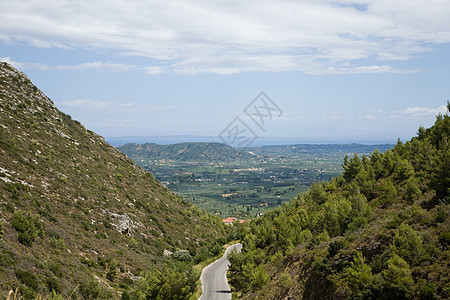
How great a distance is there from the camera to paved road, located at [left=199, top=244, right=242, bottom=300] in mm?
40094

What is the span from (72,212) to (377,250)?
1490 inches

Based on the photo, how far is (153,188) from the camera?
244 feet

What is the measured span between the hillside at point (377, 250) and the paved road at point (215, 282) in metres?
2.04

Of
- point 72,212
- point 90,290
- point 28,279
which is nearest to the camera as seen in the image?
point 28,279

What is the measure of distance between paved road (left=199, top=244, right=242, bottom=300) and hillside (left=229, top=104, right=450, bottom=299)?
6.70 ft

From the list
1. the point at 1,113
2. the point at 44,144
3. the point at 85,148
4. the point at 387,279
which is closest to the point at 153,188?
the point at 85,148

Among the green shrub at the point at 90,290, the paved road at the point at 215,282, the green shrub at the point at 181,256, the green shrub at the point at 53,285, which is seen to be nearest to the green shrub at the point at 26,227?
the green shrub at the point at 53,285

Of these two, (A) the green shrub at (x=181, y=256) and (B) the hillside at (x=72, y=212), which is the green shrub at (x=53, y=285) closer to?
(B) the hillside at (x=72, y=212)

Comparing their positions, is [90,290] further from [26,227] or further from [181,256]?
[181,256]

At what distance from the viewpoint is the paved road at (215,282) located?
40094 mm

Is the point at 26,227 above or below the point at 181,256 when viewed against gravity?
above

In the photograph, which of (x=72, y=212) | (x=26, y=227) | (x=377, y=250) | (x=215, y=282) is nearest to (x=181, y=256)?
(x=215, y=282)

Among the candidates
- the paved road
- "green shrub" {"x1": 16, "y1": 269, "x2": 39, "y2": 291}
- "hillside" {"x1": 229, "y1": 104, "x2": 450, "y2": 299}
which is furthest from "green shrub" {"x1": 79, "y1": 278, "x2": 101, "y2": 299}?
"hillside" {"x1": 229, "y1": 104, "x2": 450, "y2": 299}

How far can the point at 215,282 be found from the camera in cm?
4631
